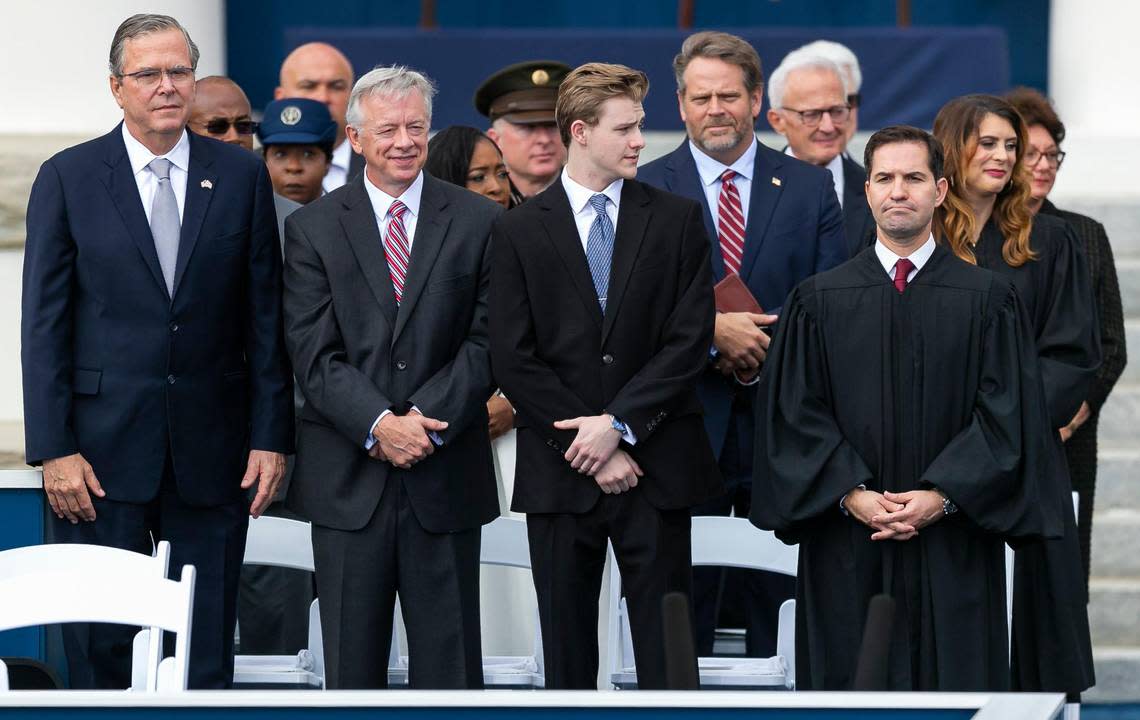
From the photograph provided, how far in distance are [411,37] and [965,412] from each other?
5129mm

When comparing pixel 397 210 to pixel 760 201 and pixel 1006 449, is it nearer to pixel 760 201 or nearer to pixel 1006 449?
pixel 760 201

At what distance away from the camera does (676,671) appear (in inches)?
121

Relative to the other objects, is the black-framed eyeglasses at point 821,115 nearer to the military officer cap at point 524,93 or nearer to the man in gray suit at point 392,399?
the military officer cap at point 524,93

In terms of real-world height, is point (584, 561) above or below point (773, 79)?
below

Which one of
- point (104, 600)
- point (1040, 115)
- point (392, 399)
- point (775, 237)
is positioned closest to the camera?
point (104, 600)

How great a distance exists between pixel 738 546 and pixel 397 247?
115 cm

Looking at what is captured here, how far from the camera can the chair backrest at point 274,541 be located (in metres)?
5.21

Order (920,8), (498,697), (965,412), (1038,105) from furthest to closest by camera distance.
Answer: (920,8) → (1038,105) → (965,412) → (498,697)

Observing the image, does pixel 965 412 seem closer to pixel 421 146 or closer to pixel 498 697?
pixel 421 146

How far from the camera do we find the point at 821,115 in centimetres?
639

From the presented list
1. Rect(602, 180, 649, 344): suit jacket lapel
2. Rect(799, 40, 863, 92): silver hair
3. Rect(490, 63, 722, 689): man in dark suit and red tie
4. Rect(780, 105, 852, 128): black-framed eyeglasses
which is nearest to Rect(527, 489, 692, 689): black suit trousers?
Rect(490, 63, 722, 689): man in dark suit and red tie

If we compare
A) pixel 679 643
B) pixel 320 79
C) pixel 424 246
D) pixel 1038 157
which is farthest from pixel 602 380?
pixel 320 79

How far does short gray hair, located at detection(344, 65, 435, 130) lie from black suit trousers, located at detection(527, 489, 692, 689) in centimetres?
105

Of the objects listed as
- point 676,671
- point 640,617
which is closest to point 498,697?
point 676,671
